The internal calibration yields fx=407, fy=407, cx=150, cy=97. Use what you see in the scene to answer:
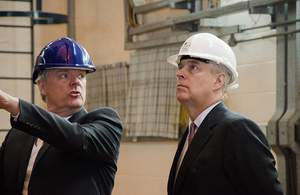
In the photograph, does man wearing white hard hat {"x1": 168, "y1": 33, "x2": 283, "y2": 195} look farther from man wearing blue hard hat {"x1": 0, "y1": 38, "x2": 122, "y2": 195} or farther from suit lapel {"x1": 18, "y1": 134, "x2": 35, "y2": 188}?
suit lapel {"x1": 18, "y1": 134, "x2": 35, "y2": 188}

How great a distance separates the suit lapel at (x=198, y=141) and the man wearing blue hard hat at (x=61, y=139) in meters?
0.33

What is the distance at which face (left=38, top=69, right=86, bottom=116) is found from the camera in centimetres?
190

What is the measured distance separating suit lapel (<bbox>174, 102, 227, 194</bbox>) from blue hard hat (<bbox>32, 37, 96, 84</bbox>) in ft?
2.04

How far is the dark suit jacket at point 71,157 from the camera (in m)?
1.55

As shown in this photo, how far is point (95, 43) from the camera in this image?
17.1ft

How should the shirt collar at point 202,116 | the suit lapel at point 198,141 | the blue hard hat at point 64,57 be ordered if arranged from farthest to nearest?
the blue hard hat at point 64,57, the shirt collar at point 202,116, the suit lapel at point 198,141

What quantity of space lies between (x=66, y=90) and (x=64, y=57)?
6.1 inches

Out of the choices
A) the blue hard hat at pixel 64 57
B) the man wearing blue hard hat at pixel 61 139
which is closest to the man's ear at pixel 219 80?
the man wearing blue hard hat at pixel 61 139

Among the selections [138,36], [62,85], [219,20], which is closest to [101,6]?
[138,36]

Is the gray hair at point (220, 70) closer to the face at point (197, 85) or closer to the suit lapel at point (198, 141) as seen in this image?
the face at point (197, 85)

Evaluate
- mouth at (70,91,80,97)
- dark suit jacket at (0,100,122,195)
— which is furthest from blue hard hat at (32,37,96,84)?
dark suit jacket at (0,100,122,195)

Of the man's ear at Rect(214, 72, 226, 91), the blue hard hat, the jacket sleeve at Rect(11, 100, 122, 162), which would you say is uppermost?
the blue hard hat

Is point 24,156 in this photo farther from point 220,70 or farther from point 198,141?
point 220,70

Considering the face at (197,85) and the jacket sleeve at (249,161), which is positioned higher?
the face at (197,85)
